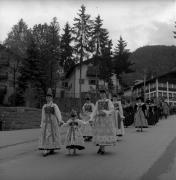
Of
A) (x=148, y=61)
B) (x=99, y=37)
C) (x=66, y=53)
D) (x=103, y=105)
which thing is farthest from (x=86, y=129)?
(x=148, y=61)

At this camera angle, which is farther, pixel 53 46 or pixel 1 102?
pixel 53 46

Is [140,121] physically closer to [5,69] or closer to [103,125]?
[103,125]

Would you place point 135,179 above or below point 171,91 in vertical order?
below

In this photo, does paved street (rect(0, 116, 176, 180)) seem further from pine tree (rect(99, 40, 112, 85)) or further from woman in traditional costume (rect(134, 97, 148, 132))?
pine tree (rect(99, 40, 112, 85))

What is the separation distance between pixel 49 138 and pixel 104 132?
65.0 inches

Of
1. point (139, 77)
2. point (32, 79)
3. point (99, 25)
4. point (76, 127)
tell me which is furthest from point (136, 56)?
point (76, 127)

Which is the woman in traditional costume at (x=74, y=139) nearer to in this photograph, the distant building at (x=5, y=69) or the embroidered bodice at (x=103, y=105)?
the embroidered bodice at (x=103, y=105)

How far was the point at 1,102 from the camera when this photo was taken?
51594 millimetres

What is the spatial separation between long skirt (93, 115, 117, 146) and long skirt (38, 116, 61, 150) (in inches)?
45.0

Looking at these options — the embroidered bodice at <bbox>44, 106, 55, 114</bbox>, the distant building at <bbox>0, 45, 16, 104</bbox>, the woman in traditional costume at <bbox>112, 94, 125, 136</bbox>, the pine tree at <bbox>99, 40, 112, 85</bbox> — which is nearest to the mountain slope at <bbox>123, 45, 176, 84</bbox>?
the pine tree at <bbox>99, 40, 112, 85</bbox>

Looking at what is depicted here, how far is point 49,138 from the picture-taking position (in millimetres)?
11039

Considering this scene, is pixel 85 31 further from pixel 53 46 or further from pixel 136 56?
pixel 136 56

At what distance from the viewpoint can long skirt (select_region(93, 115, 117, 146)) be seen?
10.9m

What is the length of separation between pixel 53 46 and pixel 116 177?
5114 centimetres
